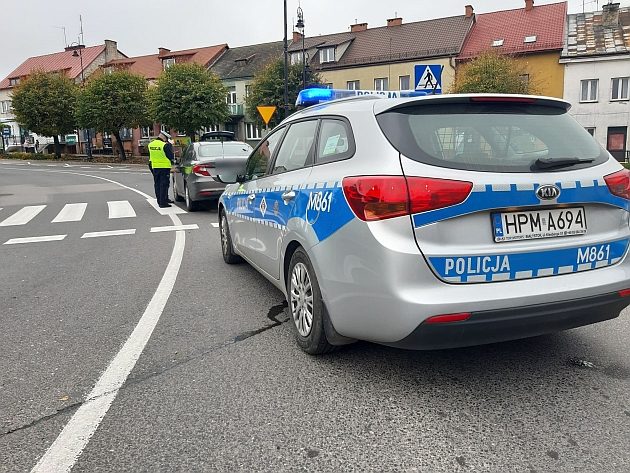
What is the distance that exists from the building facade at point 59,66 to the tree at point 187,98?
27093 millimetres

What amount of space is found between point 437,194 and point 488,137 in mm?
544

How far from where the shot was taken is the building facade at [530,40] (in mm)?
37188

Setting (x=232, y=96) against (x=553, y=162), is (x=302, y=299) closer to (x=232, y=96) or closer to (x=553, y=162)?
(x=553, y=162)

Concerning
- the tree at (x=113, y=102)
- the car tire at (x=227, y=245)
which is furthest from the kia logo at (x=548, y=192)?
the tree at (x=113, y=102)

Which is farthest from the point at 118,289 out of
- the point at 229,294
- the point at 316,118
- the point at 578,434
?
the point at 578,434

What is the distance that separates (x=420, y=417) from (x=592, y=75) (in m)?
39.1

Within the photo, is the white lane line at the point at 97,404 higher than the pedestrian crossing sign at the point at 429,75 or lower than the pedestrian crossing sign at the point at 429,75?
lower

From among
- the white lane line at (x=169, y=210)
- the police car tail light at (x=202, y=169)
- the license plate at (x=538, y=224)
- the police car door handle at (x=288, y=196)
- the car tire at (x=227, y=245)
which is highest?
the police car door handle at (x=288, y=196)

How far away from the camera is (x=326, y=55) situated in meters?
46.9

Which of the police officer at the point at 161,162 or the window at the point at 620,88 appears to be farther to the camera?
the window at the point at 620,88

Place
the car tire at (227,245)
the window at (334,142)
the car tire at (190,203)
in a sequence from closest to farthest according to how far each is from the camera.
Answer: the window at (334,142) → the car tire at (227,245) → the car tire at (190,203)

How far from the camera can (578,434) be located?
2.68 meters

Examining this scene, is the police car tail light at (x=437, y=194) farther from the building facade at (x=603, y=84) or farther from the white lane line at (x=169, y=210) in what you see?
the building facade at (x=603, y=84)

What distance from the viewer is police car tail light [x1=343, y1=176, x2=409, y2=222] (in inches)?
111
